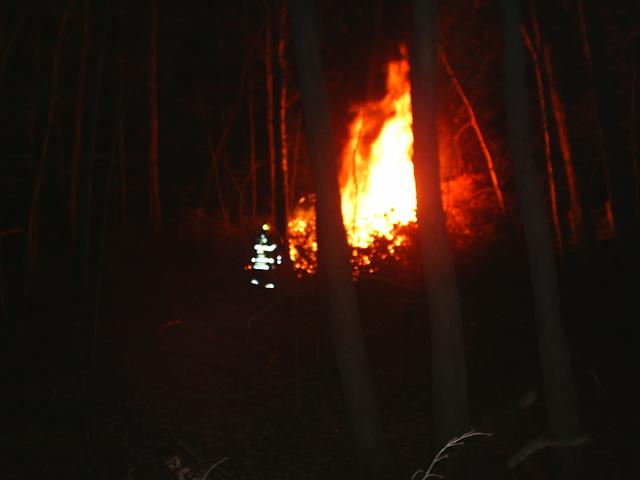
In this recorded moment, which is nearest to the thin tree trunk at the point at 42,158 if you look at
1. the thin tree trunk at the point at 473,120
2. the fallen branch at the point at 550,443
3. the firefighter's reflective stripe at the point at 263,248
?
the firefighter's reflective stripe at the point at 263,248

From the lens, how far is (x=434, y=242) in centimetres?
842

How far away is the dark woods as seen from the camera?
28.2 feet

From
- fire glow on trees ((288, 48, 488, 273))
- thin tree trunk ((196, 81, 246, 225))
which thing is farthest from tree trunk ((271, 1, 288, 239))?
thin tree trunk ((196, 81, 246, 225))

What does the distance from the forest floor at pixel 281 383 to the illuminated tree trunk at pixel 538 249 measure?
27.8 inches

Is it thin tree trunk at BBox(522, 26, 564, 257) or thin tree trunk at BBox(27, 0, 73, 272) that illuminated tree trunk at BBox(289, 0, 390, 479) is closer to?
thin tree trunk at BBox(27, 0, 73, 272)

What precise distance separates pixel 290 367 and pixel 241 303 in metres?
4.41

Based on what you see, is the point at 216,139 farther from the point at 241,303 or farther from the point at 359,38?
the point at 241,303

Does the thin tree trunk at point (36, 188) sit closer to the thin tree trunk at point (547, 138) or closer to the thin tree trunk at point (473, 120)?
the thin tree trunk at point (473, 120)

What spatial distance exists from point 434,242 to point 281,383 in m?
5.42

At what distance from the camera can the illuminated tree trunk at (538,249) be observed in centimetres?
868

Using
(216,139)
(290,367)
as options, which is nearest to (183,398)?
(290,367)

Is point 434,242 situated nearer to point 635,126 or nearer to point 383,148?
point 383,148

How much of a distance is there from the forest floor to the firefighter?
586mm

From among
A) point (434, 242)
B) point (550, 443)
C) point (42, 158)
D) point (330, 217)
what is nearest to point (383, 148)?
point (42, 158)
